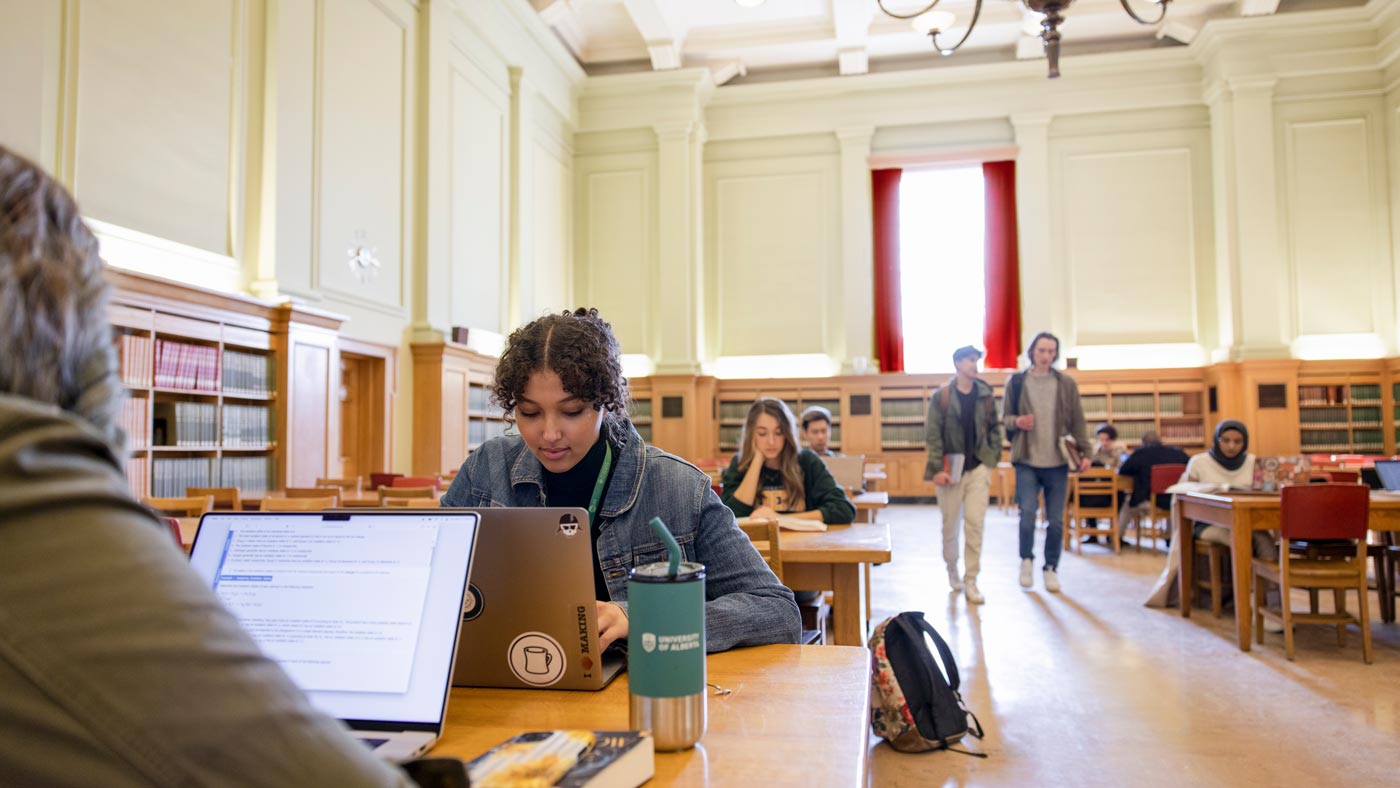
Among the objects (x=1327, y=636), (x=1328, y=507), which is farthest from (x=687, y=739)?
(x=1327, y=636)

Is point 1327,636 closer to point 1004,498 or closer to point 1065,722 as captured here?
point 1065,722

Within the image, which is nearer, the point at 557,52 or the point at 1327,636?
the point at 1327,636

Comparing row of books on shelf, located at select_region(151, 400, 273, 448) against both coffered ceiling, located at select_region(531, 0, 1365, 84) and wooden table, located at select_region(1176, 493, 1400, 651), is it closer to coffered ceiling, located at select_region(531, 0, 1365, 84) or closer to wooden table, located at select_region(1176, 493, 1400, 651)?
wooden table, located at select_region(1176, 493, 1400, 651)

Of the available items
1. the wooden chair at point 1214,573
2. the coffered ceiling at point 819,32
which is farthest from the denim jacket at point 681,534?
A: the coffered ceiling at point 819,32

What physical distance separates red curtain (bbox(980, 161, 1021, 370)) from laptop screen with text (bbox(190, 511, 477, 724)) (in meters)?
11.4

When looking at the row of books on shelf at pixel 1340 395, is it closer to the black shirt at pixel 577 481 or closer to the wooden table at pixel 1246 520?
the wooden table at pixel 1246 520

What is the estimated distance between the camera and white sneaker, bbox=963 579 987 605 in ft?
16.6

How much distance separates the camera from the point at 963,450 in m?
5.36

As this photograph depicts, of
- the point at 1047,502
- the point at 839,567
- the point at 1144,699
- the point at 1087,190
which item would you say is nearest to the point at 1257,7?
the point at 1087,190

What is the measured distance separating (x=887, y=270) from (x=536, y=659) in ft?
37.2

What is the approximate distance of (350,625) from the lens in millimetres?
933

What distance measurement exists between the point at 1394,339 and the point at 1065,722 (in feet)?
34.1

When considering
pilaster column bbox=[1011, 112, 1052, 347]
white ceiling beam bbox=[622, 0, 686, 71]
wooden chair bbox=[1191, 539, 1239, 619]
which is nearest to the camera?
wooden chair bbox=[1191, 539, 1239, 619]

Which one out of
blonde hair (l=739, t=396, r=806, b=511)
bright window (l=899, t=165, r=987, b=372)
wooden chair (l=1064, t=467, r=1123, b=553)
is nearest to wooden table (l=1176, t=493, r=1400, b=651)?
blonde hair (l=739, t=396, r=806, b=511)
